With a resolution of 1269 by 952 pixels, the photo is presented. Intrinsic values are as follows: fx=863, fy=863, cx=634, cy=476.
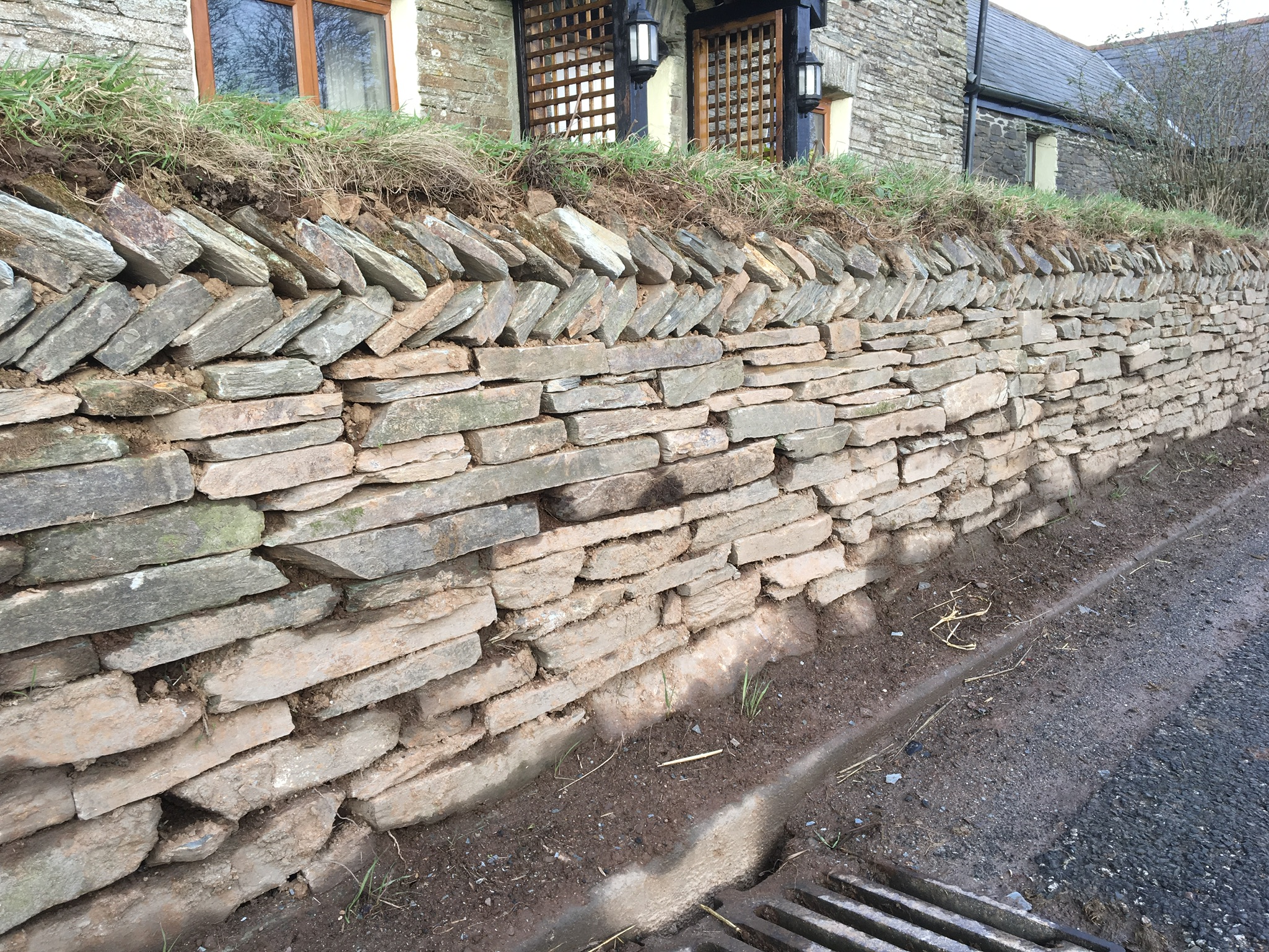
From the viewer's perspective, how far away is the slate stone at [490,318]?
2363 mm

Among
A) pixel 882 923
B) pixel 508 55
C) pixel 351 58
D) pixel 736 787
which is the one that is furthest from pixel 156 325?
pixel 508 55

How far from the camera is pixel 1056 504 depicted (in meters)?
5.13

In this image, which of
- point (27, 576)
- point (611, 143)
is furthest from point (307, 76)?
point (27, 576)

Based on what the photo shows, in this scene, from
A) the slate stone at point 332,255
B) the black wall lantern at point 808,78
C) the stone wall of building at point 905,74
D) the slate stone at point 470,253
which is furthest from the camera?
the stone wall of building at point 905,74

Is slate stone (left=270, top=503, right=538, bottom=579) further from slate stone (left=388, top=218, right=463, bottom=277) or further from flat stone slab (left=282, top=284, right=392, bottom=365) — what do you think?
slate stone (left=388, top=218, right=463, bottom=277)

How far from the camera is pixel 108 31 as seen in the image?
185 inches

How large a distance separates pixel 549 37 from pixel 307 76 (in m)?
1.96

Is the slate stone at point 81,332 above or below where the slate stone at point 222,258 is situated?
below

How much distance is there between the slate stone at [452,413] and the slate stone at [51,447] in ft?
1.90

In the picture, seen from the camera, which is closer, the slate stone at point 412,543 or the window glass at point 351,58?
the slate stone at point 412,543

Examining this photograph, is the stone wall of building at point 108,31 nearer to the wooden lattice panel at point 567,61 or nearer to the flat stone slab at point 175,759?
the wooden lattice panel at point 567,61

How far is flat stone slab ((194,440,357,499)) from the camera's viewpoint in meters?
1.95

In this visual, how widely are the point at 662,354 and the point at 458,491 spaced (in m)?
0.89

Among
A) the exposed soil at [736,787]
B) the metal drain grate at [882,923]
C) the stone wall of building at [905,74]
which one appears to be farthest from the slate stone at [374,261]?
the stone wall of building at [905,74]
